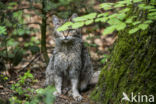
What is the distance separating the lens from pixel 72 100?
5.28m

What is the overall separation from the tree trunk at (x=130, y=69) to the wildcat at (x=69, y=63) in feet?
3.20

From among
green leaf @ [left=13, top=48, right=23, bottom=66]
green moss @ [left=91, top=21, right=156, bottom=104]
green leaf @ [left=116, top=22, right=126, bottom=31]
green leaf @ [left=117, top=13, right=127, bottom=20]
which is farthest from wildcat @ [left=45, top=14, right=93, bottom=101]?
green leaf @ [left=116, top=22, right=126, bottom=31]

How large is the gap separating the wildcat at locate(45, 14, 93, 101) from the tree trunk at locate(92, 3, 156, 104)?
3.20 feet

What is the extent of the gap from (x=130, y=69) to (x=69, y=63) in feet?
6.05

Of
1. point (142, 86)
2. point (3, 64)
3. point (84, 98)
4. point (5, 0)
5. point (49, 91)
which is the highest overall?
point (5, 0)

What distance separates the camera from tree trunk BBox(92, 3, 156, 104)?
3633 millimetres

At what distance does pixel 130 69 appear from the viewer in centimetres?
394

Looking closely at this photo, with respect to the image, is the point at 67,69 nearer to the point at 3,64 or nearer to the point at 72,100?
the point at 72,100

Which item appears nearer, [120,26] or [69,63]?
[120,26]

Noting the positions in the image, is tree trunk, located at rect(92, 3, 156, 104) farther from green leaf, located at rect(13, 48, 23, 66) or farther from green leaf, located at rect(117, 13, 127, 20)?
green leaf, located at rect(13, 48, 23, 66)

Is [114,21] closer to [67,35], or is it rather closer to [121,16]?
[121,16]

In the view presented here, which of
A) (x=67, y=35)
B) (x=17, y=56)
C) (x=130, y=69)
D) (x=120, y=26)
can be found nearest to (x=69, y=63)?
(x=67, y=35)

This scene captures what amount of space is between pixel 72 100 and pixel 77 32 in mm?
1549

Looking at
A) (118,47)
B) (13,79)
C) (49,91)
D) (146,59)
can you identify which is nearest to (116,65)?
(118,47)
